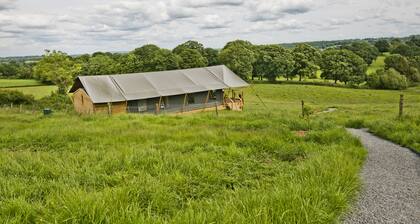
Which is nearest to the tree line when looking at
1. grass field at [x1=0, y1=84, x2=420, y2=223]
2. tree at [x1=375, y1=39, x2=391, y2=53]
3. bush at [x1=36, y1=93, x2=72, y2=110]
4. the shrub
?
bush at [x1=36, y1=93, x2=72, y2=110]

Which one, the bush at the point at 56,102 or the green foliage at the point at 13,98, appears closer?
the bush at the point at 56,102

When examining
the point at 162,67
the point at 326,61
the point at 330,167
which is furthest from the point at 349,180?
the point at 326,61

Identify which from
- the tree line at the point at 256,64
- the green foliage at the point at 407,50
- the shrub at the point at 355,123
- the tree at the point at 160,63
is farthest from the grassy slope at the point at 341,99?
the green foliage at the point at 407,50

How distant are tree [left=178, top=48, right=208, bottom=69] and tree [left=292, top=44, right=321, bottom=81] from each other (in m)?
19.4

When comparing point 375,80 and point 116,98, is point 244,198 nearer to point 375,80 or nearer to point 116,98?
point 116,98

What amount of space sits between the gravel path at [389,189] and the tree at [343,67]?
6137 centimetres

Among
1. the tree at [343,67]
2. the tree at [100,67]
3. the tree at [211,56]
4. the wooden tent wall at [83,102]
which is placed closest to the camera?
the wooden tent wall at [83,102]

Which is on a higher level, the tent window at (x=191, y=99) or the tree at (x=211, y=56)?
the tree at (x=211, y=56)

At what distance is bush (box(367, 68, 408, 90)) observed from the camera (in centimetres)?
6297

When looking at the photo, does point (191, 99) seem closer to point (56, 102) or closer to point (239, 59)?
point (56, 102)

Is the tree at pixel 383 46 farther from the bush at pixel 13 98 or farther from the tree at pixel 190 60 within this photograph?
the bush at pixel 13 98

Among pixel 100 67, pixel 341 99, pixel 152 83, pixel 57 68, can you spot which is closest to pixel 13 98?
pixel 57 68

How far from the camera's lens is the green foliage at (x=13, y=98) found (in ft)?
152

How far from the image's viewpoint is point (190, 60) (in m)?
68.3
